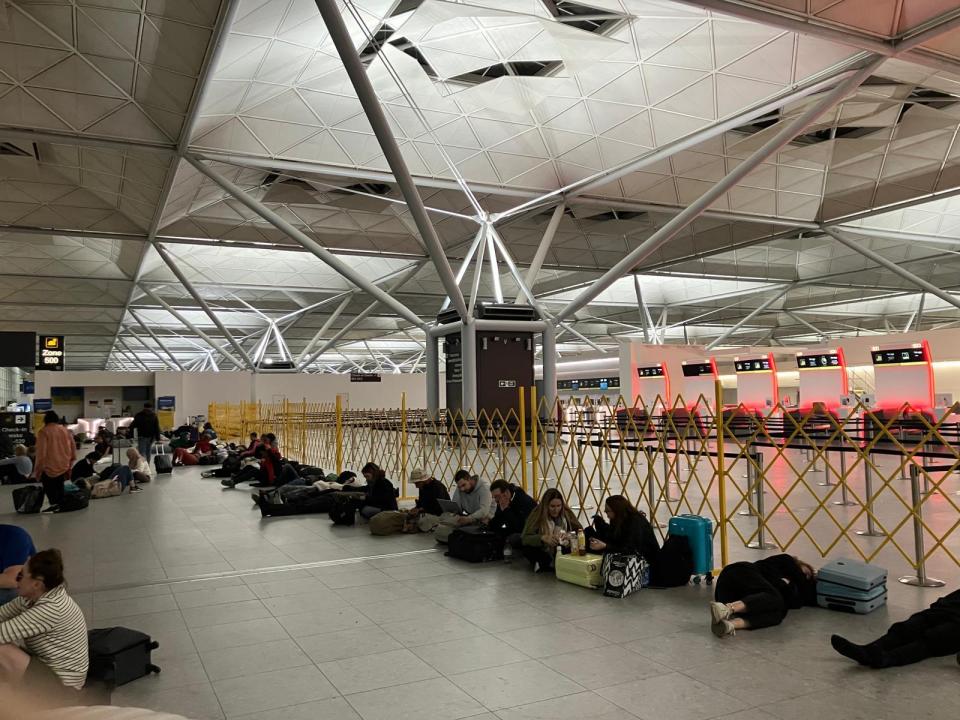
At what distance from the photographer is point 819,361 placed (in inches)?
1027

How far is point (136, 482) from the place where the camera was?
1767 cm

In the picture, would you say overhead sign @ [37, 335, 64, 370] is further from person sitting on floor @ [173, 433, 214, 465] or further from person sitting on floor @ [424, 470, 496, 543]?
person sitting on floor @ [424, 470, 496, 543]

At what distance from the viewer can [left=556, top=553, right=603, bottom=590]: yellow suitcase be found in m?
7.08

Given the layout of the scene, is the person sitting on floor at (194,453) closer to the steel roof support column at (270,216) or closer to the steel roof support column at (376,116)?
the steel roof support column at (270,216)

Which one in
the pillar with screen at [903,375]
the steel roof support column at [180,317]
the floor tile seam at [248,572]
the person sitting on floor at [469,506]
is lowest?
the floor tile seam at [248,572]

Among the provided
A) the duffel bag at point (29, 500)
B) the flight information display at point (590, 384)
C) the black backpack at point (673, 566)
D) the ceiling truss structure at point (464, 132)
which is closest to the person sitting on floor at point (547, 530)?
the black backpack at point (673, 566)

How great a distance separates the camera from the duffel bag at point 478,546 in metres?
8.36

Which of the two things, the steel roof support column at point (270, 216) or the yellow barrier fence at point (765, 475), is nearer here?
the yellow barrier fence at point (765, 475)

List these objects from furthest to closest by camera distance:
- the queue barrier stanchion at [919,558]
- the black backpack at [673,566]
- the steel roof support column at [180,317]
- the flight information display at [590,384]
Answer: the steel roof support column at [180,317] → the flight information display at [590,384] → the black backpack at [673,566] → the queue barrier stanchion at [919,558]

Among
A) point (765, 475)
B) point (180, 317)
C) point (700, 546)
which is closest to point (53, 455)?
point (700, 546)

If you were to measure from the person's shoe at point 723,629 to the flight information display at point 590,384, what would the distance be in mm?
28996

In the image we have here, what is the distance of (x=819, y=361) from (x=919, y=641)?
23.0 meters

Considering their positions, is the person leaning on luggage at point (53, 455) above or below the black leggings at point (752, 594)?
above

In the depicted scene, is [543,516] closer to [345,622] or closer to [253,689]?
[345,622]
